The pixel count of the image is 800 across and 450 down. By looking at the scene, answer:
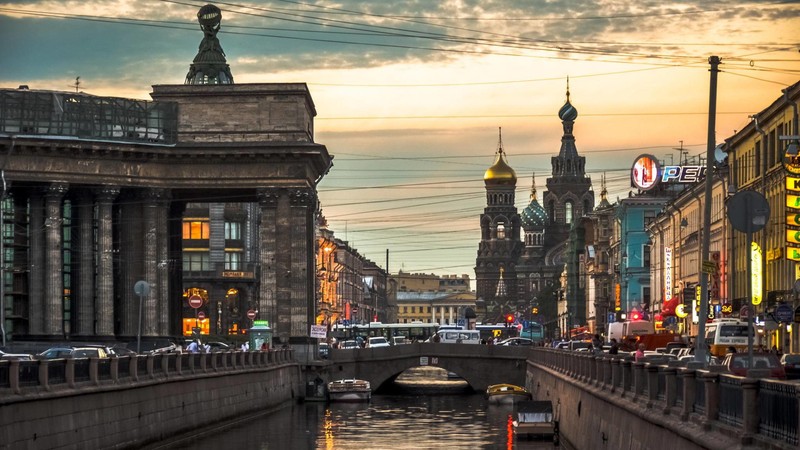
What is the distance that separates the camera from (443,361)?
117m

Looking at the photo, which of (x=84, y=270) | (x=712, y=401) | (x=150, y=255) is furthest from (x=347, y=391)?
(x=712, y=401)

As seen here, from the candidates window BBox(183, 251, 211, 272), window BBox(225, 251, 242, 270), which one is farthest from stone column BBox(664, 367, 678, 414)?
window BBox(225, 251, 242, 270)

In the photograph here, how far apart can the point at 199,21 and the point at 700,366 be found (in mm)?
91869

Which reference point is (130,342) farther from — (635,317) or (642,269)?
(642,269)

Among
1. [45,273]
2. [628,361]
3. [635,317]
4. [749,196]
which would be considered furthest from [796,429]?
[635,317]

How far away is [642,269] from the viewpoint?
532ft

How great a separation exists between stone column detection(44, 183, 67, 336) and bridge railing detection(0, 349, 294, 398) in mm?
25857

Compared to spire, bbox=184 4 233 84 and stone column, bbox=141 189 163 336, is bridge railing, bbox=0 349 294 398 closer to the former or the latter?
stone column, bbox=141 189 163 336

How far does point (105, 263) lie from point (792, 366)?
64.9 m

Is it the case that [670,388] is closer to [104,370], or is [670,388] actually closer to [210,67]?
[104,370]

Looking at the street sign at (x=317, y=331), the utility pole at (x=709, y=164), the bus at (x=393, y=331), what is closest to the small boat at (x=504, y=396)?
the street sign at (x=317, y=331)

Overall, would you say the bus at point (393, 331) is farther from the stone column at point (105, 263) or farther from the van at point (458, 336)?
the stone column at point (105, 263)

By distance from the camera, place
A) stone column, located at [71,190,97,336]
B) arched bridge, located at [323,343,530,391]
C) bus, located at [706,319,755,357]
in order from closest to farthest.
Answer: bus, located at [706,319,755,357], stone column, located at [71,190,97,336], arched bridge, located at [323,343,530,391]

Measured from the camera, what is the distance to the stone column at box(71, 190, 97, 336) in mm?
104625
